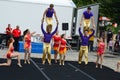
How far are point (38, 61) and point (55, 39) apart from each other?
134 centimetres

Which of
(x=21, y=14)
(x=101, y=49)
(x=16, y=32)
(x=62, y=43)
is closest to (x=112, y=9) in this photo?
(x=21, y=14)

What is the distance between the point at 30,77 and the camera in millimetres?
15656

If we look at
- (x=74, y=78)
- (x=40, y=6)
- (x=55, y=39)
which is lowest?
(x=74, y=78)

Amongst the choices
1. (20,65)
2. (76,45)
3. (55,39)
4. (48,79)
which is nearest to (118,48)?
(76,45)

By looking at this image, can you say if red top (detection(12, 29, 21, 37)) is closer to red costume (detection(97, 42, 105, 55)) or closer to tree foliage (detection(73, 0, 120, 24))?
tree foliage (detection(73, 0, 120, 24))

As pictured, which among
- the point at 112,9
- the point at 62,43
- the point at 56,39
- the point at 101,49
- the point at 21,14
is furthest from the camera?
the point at 112,9

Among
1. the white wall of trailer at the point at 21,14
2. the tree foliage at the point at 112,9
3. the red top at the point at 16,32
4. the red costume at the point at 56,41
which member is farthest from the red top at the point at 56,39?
the tree foliage at the point at 112,9

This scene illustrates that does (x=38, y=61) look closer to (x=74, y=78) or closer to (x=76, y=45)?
(x=74, y=78)

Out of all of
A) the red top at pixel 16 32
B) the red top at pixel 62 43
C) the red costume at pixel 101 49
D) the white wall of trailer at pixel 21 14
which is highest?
the white wall of trailer at pixel 21 14

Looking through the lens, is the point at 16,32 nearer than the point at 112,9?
Yes

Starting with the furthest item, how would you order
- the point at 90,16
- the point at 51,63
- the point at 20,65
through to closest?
1. the point at 90,16
2. the point at 51,63
3. the point at 20,65

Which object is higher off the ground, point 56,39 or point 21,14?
point 21,14

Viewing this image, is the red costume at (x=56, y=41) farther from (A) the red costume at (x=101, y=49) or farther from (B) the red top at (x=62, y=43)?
(A) the red costume at (x=101, y=49)

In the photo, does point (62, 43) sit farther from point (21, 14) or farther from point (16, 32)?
point (21, 14)
